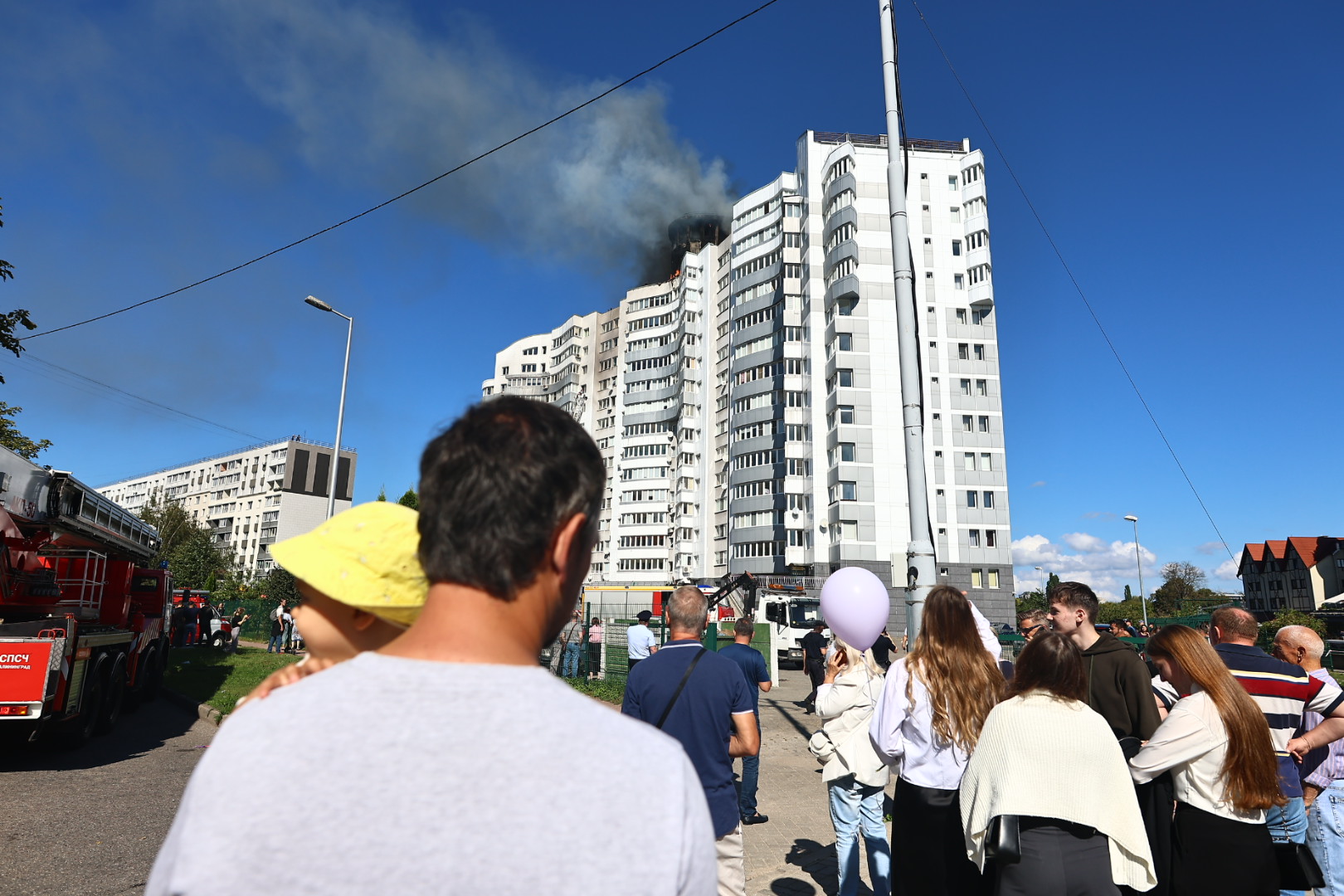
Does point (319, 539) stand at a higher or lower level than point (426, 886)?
higher

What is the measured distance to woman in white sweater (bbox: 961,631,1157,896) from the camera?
132 inches

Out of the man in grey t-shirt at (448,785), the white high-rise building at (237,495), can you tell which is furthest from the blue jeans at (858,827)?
the white high-rise building at (237,495)

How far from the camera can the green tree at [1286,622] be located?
28.6m

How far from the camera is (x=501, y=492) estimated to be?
48.8 inches

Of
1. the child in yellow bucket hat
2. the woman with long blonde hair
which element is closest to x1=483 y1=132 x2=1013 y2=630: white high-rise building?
the woman with long blonde hair

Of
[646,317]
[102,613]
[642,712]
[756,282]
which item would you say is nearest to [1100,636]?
[642,712]

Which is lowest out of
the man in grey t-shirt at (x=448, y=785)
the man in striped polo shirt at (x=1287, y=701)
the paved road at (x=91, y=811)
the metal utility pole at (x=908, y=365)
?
the paved road at (x=91, y=811)

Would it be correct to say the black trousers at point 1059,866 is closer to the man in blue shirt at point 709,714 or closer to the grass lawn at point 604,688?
the man in blue shirt at point 709,714

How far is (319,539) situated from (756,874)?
5623 mm

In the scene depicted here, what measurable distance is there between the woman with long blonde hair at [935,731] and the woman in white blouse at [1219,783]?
87 cm

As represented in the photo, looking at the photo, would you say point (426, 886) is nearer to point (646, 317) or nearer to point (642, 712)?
point (642, 712)

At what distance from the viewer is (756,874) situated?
6.18 meters

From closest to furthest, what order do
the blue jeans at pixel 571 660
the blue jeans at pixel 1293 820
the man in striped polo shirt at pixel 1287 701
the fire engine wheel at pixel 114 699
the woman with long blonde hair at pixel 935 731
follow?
the woman with long blonde hair at pixel 935 731 → the blue jeans at pixel 1293 820 → the man in striped polo shirt at pixel 1287 701 → the fire engine wheel at pixel 114 699 → the blue jeans at pixel 571 660

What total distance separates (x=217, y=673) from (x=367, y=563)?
22089 mm
